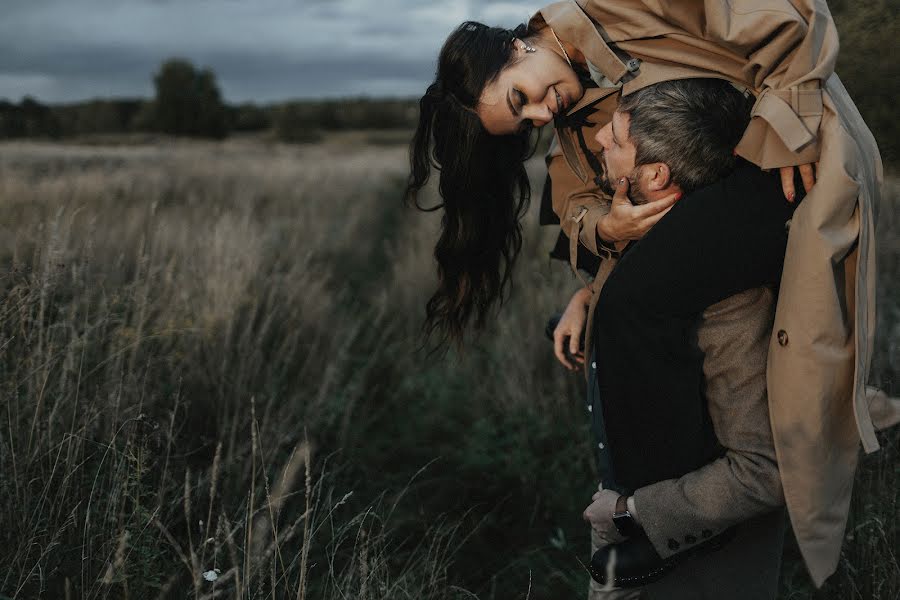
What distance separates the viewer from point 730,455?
1561 millimetres

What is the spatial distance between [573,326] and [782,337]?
3.09ft

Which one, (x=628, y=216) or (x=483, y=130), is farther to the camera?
(x=483, y=130)

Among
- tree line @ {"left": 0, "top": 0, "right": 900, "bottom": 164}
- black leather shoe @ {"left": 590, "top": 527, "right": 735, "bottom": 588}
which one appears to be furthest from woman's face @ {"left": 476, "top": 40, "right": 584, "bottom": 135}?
tree line @ {"left": 0, "top": 0, "right": 900, "bottom": 164}

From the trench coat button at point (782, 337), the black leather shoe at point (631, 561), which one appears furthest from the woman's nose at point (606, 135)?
the black leather shoe at point (631, 561)

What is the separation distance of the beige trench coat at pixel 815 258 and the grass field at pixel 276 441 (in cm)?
95

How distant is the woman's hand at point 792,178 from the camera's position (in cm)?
141

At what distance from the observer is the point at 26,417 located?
2564 millimetres

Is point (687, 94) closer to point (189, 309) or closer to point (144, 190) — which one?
point (189, 309)

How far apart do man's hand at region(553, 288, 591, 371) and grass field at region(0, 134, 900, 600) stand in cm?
72

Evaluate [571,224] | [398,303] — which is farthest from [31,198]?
[571,224]

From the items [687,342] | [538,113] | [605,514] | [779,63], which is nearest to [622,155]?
[779,63]

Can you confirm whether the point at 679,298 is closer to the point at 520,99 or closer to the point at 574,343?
the point at 574,343

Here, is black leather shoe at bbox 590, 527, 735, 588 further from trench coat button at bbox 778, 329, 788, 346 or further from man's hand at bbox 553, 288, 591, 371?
man's hand at bbox 553, 288, 591, 371

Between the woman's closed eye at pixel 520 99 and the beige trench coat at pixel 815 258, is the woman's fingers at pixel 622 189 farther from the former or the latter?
the woman's closed eye at pixel 520 99
